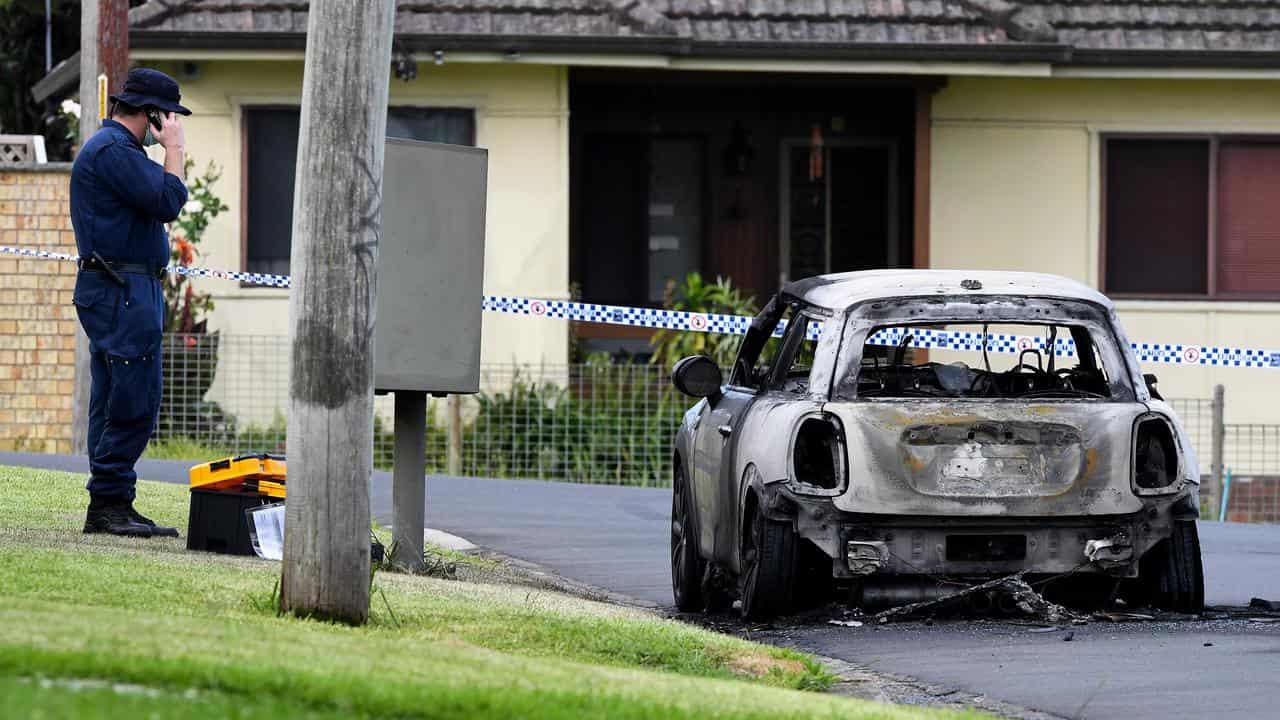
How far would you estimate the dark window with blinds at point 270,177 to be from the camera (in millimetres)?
19938

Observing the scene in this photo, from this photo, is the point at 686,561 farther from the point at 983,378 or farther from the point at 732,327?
the point at 732,327

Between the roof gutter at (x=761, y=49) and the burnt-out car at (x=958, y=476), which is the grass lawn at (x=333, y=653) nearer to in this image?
the burnt-out car at (x=958, y=476)

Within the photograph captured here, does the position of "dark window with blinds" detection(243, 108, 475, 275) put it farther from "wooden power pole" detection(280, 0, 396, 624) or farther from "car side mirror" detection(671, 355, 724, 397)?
"wooden power pole" detection(280, 0, 396, 624)

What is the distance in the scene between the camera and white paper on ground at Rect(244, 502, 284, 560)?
390 inches

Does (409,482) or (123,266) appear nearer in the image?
(123,266)

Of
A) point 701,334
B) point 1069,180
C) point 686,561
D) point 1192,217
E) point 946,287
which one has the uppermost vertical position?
point 1069,180

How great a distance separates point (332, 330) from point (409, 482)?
9.92ft

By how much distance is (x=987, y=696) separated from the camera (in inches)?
292

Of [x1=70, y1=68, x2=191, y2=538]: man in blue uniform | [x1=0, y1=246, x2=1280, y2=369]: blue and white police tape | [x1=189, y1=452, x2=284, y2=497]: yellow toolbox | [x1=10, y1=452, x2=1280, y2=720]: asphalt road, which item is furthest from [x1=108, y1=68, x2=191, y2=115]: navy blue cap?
[x1=0, y1=246, x2=1280, y2=369]: blue and white police tape

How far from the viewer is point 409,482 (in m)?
10.6

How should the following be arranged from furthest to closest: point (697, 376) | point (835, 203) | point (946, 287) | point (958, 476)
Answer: point (835, 203), point (697, 376), point (946, 287), point (958, 476)

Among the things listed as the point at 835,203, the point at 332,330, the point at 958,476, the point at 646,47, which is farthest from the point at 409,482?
the point at 835,203

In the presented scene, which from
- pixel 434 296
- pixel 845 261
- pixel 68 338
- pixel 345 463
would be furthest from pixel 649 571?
pixel 845 261

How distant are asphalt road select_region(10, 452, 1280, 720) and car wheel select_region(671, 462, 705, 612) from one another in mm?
352
